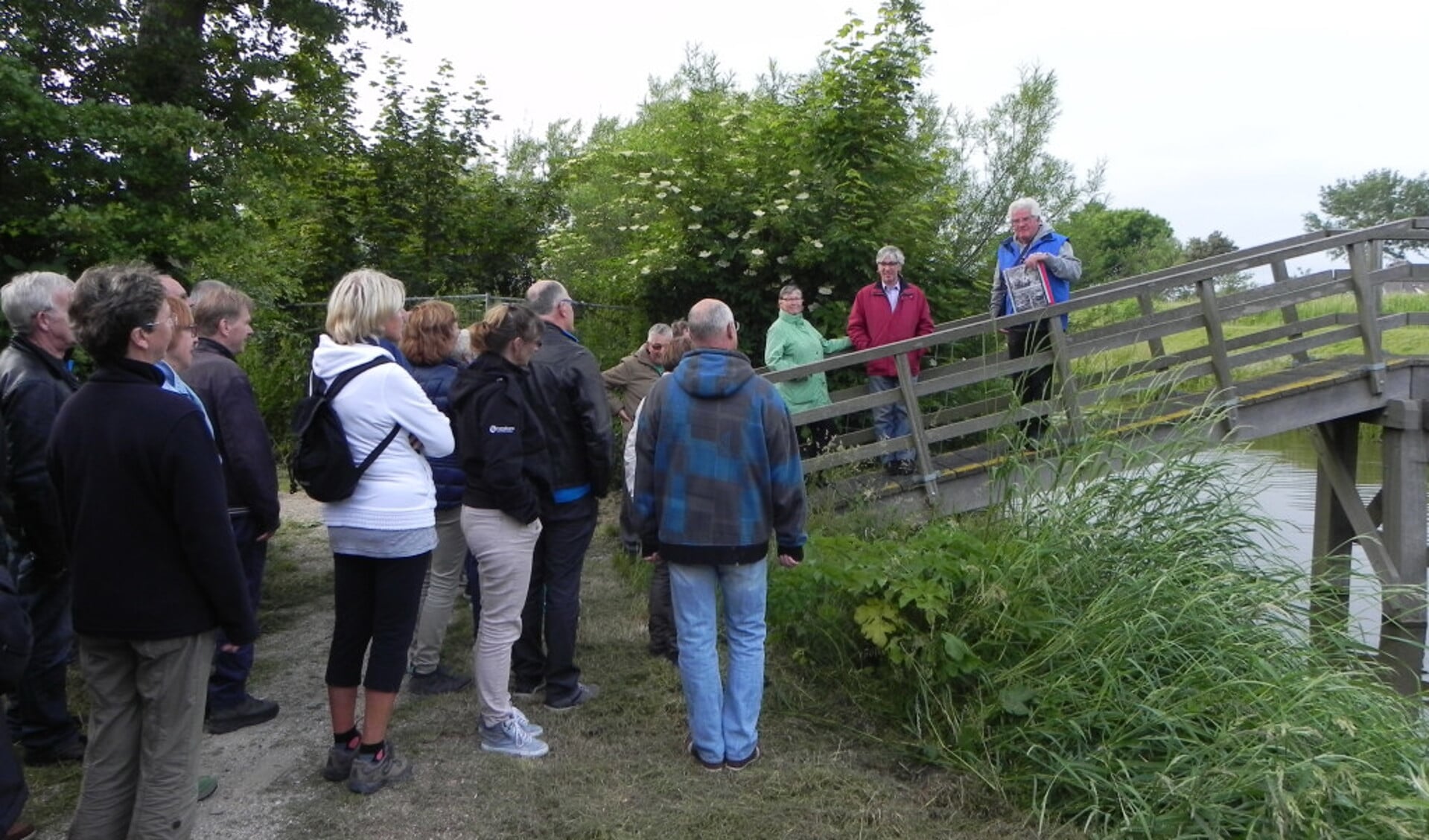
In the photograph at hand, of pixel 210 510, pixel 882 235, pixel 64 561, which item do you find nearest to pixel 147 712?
pixel 210 510

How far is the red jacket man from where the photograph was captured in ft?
25.8

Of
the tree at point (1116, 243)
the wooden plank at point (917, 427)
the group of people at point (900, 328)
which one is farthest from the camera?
the tree at point (1116, 243)

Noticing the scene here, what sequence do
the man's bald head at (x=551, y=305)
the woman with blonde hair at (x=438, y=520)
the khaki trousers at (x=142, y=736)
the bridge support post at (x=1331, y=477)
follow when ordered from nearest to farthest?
the khaki trousers at (x=142, y=736) → the man's bald head at (x=551, y=305) → the woman with blonde hair at (x=438, y=520) → the bridge support post at (x=1331, y=477)

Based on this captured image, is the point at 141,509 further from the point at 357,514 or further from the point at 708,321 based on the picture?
the point at 708,321

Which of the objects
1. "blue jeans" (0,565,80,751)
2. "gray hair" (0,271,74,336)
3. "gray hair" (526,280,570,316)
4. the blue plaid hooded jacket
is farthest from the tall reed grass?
"gray hair" (0,271,74,336)

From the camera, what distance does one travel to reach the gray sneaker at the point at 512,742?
14.4 ft

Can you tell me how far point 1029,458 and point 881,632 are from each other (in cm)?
175

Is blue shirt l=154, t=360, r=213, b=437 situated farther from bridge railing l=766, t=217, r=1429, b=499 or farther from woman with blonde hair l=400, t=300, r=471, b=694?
bridge railing l=766, t=217, r=1429, b=499

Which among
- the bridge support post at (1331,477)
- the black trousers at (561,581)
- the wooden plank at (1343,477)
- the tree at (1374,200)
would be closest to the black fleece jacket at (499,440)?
the black trousers at (561,581)

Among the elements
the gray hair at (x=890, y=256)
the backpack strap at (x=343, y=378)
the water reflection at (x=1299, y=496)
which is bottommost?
the water reflection at (x=1299, y=496)

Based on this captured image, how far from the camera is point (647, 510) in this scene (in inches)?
168

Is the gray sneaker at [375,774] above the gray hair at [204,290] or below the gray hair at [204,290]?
below

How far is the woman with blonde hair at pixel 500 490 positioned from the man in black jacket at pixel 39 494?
1.48 metres

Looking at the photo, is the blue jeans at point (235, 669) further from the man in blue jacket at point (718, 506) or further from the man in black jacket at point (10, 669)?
the man in blue jacket at point (718, 506)
